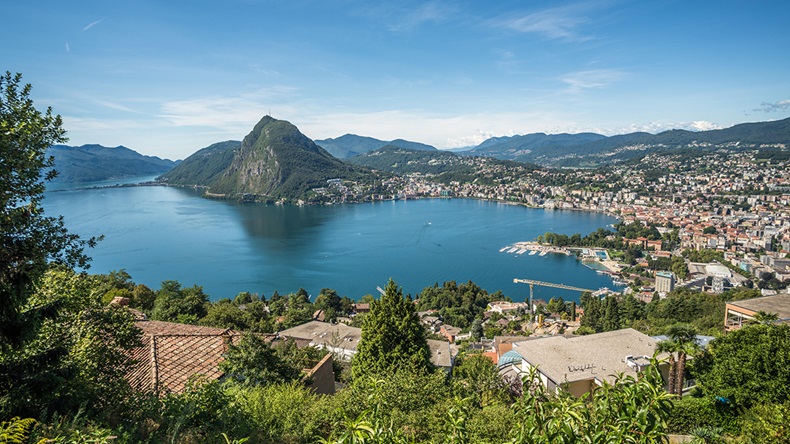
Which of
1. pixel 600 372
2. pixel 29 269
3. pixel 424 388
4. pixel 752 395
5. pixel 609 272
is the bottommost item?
pixel 609 272

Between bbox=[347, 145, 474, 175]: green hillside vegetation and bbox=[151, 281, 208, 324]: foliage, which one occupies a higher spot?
bbox=[347, 145, 474, 175]: green hillside vegetation

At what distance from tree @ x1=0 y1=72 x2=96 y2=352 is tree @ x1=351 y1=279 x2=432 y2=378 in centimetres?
423

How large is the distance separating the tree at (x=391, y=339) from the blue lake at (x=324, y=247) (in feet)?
61.6

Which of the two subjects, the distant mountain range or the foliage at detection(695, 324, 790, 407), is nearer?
the foliage at detection(695, 324, 790, 407)

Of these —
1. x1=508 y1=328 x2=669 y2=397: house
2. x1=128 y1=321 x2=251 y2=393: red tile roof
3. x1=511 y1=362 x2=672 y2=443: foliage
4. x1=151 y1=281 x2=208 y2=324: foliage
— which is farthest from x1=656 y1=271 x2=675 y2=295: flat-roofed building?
x1=511 y1=362 x2=672 y2=443: foliage

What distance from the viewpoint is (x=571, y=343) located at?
820 centimetres

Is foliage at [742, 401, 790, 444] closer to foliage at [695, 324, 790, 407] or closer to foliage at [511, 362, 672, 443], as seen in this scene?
foliage at [695, 324, 790, 407]

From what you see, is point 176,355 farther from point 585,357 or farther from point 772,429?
point 585,357

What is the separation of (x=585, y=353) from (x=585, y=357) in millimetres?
190

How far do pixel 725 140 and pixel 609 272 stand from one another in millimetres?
126241

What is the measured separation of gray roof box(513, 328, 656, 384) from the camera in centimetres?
705

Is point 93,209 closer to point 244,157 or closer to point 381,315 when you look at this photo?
point 244,157

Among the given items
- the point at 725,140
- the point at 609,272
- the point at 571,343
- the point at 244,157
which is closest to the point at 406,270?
the point at 609,272

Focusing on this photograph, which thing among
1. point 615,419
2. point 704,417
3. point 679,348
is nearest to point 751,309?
point 679,348
